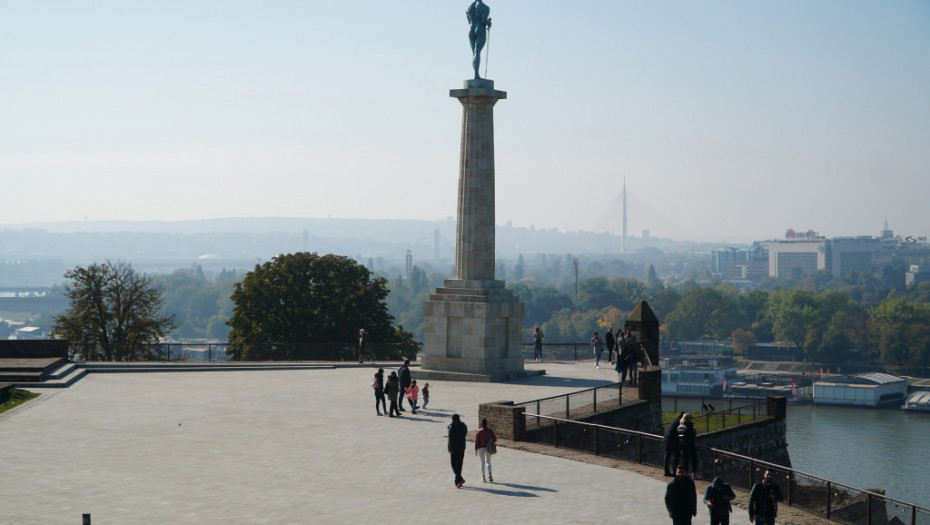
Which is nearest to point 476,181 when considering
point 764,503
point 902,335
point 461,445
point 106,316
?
point 461,445

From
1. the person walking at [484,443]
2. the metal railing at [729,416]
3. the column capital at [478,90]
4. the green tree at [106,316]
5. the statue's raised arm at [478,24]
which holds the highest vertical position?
the statue's raised arm at [478,24]

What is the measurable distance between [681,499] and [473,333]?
20.4m

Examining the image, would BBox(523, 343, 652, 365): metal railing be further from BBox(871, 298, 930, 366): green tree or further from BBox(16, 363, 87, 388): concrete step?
BBox(871, 298, 930, 366): green tree

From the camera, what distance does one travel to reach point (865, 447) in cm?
8956

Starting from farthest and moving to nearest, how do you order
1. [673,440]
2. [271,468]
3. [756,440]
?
[756,440]
[271,468]
[673,440]

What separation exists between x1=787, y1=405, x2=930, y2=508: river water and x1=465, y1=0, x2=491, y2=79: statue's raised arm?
43.8 meters

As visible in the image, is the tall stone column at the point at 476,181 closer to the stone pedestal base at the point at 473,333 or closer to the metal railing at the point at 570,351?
the stone pedestal base at the point at 473,333

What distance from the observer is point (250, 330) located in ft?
175

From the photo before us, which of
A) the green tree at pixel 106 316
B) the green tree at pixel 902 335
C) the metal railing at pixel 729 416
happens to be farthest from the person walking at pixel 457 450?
the green tree at pixel 902 335

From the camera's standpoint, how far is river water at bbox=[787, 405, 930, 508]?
236 ft

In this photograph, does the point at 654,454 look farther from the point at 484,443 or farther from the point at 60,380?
the point at 60,380

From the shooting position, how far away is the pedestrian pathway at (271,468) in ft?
56.2

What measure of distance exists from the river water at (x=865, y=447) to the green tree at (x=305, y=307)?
34682 mm

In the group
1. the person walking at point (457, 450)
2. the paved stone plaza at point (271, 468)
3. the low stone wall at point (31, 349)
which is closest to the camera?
the paved stone plaza at point (271, 468)
